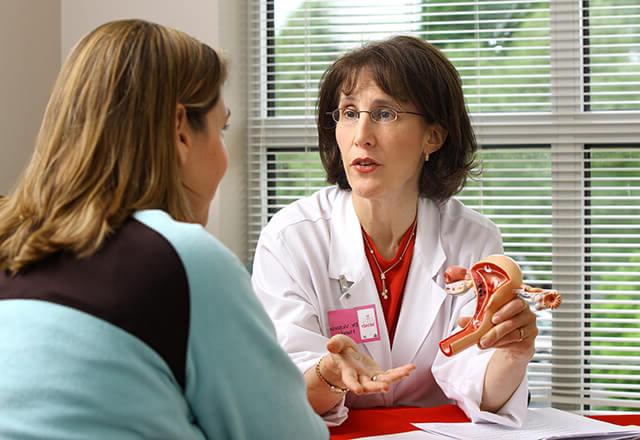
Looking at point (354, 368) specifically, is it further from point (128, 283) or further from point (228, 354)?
point (128, 283)

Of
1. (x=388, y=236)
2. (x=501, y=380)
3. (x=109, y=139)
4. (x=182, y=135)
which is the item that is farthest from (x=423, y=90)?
(x=109, y=139)

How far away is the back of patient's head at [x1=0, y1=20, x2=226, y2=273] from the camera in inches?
40.4

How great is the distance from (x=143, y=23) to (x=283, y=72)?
7.35ft

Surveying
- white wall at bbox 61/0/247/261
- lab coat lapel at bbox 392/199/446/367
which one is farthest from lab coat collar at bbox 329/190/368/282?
white wall at bbox 61/0/247/261

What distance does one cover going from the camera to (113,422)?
2.95 feet

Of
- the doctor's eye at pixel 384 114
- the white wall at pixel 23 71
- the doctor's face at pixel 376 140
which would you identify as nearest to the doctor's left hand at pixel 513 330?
the doctor's face at pixel 376 140

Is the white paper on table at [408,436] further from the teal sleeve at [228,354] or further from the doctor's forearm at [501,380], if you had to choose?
the teal sleeve at [228,354]

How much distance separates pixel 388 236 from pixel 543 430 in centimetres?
79

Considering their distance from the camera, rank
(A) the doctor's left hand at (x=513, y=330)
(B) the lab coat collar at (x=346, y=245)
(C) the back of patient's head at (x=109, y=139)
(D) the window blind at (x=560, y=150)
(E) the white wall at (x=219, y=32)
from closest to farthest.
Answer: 1. (C) the back of patient's head at (x=109, y=139)
2. (A) the doctor's left hand at (x=513, y=330)
3. (B) the lab coat collar at (x=346, y=245)
4. (E) the white wall at (x=219, y=32)
5. (D) the window blind at (x=560, y=150)

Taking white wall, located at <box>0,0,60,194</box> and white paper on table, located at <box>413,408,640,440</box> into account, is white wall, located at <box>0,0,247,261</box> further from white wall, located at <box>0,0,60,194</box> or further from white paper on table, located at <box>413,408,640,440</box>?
white paper on table, located at <box>413,408,640,440</box>

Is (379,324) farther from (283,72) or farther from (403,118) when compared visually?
(283,72)

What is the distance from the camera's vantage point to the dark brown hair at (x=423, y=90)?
207 cm

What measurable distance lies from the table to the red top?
1.10 ft

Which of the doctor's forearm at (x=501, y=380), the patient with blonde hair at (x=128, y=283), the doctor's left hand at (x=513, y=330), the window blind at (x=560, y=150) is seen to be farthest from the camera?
the window blind at (x=560, y=150)
